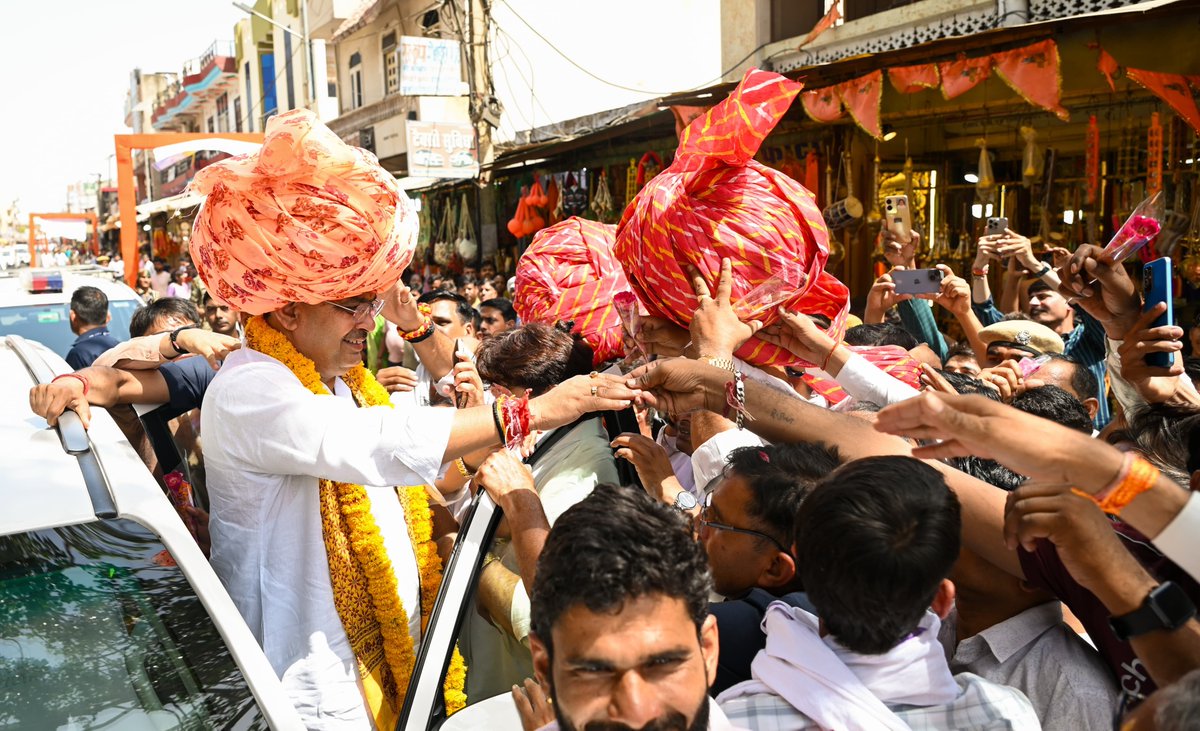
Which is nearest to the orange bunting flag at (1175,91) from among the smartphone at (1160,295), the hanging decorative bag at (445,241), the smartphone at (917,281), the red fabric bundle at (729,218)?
the smartphone at (917,281)

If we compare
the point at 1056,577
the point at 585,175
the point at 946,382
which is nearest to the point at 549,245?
the point at 946,382

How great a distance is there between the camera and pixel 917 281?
15.0 feet

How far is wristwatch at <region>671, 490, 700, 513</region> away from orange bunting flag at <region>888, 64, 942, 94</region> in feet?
18.0

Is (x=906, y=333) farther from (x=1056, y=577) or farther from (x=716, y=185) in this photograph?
(x=1056, y=577)

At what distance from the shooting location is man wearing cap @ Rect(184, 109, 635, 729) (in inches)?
82.1

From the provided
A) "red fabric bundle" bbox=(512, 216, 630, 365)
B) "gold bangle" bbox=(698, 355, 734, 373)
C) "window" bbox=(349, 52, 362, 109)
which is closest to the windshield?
"red fabric bundle" bbox=(512, 216, 630, 365)

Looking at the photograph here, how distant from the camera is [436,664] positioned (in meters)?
2.10

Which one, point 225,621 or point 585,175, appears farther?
point 585,175

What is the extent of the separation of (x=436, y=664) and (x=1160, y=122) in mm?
6730

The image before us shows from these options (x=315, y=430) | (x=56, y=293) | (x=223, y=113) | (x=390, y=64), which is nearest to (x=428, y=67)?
(x=390, y=64)

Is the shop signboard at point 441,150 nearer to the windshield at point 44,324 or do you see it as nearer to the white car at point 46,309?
the white car at point 46,309

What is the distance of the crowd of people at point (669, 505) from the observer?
1519mm

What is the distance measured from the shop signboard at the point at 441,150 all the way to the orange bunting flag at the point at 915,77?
8.61 metres

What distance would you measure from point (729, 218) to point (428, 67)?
14566 millimetres
